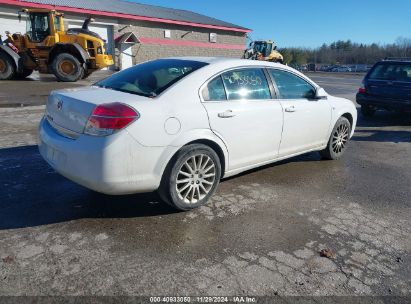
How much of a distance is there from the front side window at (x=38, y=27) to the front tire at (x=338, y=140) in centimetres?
1518

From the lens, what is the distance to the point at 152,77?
3.97 meters

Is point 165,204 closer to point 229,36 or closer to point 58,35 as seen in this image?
point 58,35

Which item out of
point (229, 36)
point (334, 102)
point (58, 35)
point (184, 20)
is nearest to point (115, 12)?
point (184, 20)

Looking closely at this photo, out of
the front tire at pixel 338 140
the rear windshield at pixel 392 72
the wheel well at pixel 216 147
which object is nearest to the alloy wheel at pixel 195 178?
the wheel well at pixel 216 147

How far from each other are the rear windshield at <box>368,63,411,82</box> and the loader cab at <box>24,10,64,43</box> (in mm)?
13774

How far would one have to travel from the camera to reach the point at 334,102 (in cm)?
548

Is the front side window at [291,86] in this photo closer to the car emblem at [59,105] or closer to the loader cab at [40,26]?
the car emblem at [59,105]

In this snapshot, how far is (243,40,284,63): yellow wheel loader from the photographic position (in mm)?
32900

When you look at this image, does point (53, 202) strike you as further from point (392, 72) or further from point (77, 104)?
point (392, 72)

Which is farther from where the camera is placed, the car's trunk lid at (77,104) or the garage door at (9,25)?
the garage door at (9,25)

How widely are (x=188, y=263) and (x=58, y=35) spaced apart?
1668cm

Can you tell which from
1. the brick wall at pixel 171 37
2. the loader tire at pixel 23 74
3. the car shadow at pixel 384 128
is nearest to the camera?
the car shadow at pixel 384 128

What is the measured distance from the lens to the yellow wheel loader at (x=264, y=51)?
32.9m

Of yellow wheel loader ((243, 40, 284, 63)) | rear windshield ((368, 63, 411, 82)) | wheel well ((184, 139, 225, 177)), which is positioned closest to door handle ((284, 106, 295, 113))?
wheel well ((184, 139, 225, 177))
